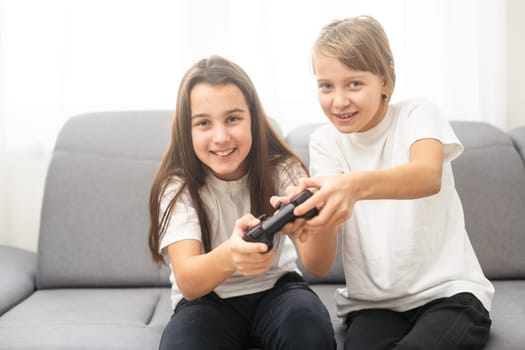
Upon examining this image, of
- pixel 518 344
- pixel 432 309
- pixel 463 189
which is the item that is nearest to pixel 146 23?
pixel 463 189

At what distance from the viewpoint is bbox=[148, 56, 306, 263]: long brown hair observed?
1.25 meters

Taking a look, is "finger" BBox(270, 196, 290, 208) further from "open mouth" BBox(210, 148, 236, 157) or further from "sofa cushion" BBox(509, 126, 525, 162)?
"sofa cushion" BBox(509, 126, 525, 162)

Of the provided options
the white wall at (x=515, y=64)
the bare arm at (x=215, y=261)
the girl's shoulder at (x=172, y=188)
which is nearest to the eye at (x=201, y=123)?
the girl's shoulder at (x=172, y=188)

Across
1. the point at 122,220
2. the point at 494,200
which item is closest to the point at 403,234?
the point at 494,200

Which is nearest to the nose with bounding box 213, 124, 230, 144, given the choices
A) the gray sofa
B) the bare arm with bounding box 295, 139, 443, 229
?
the bare arm with bounding box 295, 139, 443, 229

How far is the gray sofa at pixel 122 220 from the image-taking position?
1556 millimetres

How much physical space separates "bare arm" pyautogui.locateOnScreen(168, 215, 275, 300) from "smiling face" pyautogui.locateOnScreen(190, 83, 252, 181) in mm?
187

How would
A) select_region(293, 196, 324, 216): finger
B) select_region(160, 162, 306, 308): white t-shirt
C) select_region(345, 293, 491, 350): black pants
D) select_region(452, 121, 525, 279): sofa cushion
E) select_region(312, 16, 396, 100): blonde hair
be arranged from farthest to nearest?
select_region(452, 121, 525, 279): sofa cushion < select_region(160, 162, 306, 308): white t-shirt < select_region(312, 16, 396, 100): blonde hair < select_region(345, 293, 491, 350): black pants < select_region(293, 196, 324, 216): finger

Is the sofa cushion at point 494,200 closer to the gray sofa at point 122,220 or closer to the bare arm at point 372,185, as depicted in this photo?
A: the gray sofa at point 122,220

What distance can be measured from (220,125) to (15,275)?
2.71 feet

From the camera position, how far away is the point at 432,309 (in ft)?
3.76

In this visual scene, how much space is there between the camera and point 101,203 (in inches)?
67.7

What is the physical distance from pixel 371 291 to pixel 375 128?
0.35 m

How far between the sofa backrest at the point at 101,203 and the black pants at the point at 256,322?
0.47m
